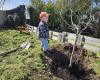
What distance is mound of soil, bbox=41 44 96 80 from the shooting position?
9.59 meters

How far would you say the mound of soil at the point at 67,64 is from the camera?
31.5 feet

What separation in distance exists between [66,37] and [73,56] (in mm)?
2583

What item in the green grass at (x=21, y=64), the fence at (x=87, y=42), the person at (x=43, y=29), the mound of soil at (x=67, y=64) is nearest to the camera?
the green grass at (x=21, y=64)

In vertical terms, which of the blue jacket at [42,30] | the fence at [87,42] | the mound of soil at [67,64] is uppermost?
the blue jacket at [42,30]

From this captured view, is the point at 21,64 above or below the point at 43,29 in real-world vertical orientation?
below

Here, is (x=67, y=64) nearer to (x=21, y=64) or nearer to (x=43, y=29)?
(x=43, y=29)

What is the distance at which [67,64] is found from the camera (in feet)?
34.4

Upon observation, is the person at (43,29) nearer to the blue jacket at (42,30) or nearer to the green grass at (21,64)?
the blue jacket at (42,30)

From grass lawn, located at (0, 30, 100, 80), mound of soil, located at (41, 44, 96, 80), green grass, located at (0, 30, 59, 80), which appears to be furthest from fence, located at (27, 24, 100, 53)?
green grass, located at (0, 30, 59, 80)

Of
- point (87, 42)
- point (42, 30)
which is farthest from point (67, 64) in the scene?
point (87, 42)

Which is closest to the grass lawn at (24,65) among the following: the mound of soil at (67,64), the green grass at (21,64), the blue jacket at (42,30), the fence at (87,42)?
the green grass at (21,64)

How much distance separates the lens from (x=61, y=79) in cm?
891

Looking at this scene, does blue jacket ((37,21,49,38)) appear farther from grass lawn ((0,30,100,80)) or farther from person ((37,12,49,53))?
grass lawn ((0,30,100,80))

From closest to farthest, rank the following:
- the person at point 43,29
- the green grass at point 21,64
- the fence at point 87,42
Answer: the green grass at point 21,64
the person at point 43,29
the fence at point 87,42
